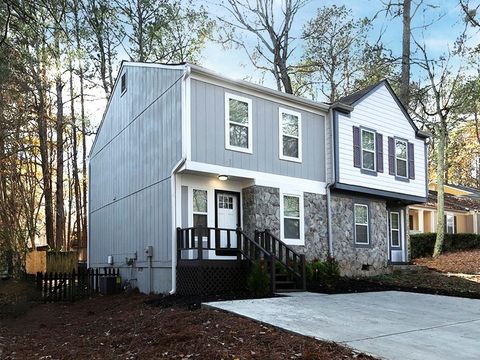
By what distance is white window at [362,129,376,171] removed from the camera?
15.3 metres

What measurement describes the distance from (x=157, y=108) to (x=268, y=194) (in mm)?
3703

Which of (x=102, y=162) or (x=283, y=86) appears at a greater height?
(x=283, y=86)

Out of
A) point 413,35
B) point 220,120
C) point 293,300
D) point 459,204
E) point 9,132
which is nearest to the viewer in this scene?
point 293,300

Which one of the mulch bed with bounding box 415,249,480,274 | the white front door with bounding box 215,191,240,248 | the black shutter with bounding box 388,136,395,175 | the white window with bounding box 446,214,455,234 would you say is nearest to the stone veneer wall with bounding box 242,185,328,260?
the white front door with bounding box 215,191,240,248

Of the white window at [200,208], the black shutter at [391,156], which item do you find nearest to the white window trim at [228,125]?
the white window at [200,208]

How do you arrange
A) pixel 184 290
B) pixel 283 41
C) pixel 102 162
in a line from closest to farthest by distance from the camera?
pixel 184 290, pixel 102 162, pixel 283 41

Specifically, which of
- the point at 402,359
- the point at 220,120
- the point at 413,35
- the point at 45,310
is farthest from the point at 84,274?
the point at 413,35

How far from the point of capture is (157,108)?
1284 cm

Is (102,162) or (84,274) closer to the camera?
(84,274)

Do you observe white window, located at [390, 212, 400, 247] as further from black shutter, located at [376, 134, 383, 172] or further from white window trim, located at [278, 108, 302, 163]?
white window trim, located at [278, 108, 302, 163]

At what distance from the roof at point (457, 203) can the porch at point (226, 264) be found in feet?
61.3

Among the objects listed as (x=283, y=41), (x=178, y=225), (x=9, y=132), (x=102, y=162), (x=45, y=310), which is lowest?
(x=45, y=310)

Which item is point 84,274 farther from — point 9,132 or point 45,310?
point 9,132

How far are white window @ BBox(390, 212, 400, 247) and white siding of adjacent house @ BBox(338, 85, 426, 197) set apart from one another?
1274 millimetres
